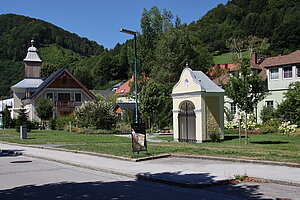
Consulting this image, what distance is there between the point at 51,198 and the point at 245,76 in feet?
51.6

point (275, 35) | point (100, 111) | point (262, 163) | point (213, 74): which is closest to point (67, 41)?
point (275, 35)

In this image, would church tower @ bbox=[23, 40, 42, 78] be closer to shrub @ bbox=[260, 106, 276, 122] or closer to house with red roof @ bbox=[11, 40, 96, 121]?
house with red roof @ bbox=[11, 40, 96, 121]

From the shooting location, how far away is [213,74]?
2415 inches

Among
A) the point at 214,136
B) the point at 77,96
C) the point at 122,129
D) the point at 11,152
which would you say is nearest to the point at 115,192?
the point at 11,152

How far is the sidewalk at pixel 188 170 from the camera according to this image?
31.2ft

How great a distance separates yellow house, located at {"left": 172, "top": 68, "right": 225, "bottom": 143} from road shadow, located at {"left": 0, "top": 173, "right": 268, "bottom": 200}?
13504mm

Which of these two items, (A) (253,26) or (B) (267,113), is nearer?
(B) (267,113)

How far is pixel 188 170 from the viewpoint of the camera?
11258mm

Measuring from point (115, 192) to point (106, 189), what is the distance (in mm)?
473

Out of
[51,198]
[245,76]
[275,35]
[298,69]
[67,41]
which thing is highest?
[67,41]

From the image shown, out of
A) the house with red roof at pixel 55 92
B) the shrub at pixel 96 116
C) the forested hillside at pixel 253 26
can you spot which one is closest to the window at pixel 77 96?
the house with red roof at pixel 55 92

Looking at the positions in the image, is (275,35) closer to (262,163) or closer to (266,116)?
(266,116)

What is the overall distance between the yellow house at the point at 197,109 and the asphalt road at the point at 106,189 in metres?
12.7

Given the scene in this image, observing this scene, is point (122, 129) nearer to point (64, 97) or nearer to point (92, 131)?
point (92, 131)
